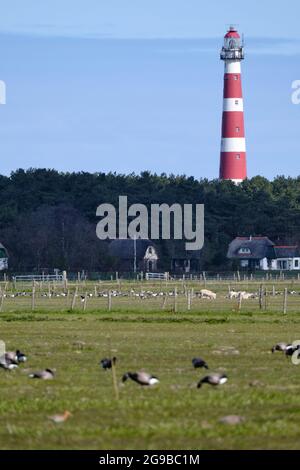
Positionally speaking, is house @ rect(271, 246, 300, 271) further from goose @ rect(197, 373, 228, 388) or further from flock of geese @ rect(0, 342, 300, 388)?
goose @ rect(197, 373, 228, 388)

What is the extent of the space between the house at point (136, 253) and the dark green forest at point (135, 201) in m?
1.76

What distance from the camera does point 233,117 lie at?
469ft

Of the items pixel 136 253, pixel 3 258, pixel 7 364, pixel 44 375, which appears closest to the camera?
pixel 44 375

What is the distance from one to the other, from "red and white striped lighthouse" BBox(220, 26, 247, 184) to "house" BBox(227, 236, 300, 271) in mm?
6963

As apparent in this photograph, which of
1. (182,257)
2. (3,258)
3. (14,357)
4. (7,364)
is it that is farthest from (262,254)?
(7,364)

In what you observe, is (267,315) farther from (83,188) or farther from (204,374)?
(83,188)

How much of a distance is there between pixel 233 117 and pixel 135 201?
1577cm

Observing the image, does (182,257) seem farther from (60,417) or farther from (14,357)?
(60,417)

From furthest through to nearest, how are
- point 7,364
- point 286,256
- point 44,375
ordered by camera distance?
point 286,256 < point 7,364 < point 44,375

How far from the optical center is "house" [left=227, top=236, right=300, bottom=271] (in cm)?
15073

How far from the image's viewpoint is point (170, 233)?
143375 millimetres
